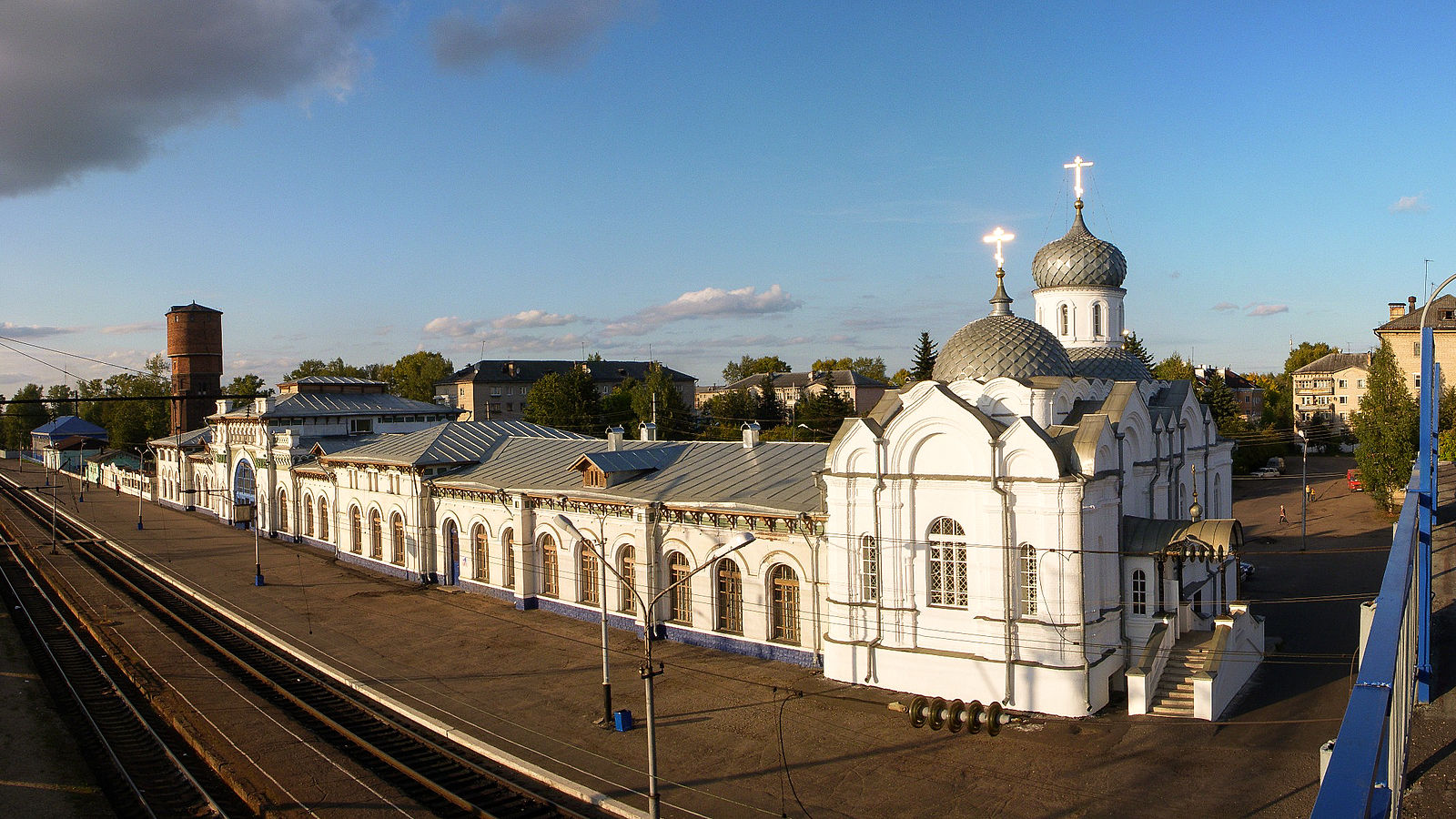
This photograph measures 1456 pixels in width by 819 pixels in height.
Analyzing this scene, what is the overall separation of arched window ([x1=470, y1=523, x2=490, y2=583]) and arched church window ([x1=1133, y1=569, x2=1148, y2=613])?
2167 cm

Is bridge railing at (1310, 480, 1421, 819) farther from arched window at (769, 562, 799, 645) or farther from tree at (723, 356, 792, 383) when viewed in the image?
tree at (723, 356, 792, 383)

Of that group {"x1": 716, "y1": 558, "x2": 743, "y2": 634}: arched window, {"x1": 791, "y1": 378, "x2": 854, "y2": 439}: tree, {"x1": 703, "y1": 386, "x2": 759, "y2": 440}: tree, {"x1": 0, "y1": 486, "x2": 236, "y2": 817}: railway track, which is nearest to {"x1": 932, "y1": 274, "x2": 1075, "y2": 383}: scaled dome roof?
{"x1": 716, "y1": 558, "x2": 743, "y2": 634}: arched window

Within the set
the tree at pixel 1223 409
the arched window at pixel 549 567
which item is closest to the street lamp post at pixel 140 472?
the arched window at pixel 549 567

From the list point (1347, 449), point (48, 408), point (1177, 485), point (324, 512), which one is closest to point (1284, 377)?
point (1347, 449)

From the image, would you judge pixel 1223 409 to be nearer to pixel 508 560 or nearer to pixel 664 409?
pixel 664 409

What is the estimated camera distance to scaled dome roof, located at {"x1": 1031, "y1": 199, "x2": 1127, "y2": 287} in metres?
31.6

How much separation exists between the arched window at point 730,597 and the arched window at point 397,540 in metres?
17.2

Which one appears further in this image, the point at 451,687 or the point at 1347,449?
the point at 1347,449

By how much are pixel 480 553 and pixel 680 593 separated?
10.3 meters

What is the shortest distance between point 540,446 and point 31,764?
19910mm

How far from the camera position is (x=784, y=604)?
25172mm

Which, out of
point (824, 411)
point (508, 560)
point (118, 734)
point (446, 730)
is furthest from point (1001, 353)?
point (824, 411)

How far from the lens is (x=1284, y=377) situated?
123 m

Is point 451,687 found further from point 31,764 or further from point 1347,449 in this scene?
point 1347,449
